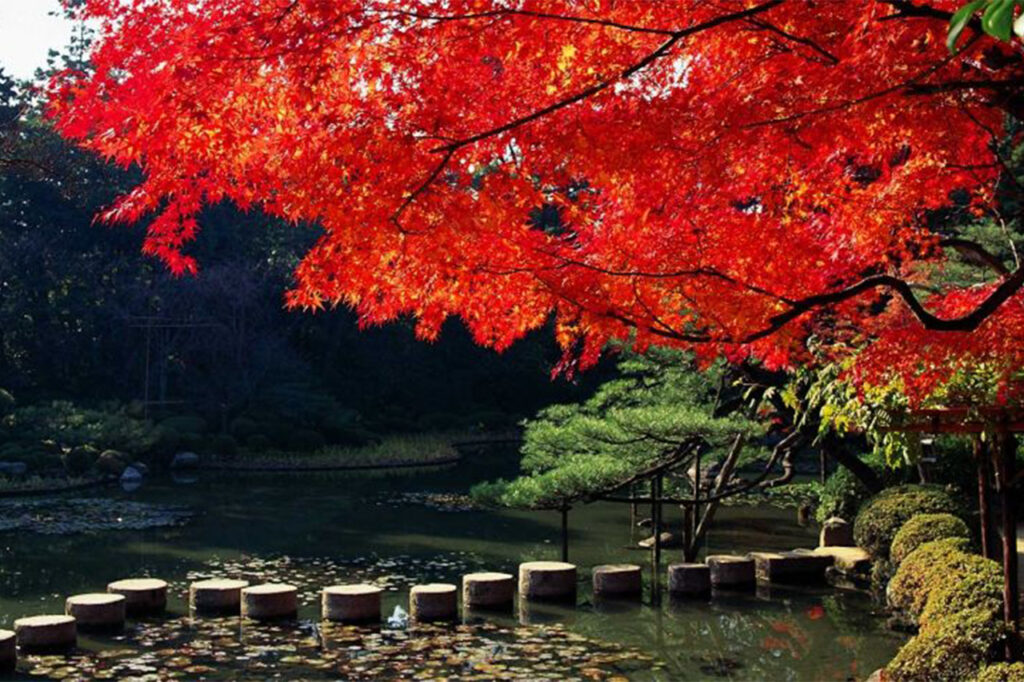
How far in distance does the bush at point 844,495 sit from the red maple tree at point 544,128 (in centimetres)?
800

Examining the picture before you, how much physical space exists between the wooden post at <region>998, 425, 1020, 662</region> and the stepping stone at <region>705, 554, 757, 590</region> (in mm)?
4945

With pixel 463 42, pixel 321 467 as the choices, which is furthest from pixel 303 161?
pixel 321 467

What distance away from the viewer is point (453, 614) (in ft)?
35.2

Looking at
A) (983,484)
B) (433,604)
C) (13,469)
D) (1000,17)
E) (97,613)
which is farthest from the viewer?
(13,469)

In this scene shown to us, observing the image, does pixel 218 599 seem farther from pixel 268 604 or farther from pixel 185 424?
pixel 185 424

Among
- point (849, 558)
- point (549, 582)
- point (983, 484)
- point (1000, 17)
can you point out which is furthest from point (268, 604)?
point (1000, 17)

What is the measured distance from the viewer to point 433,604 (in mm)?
10648

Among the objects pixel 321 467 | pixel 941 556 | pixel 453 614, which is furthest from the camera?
pixel 321 467

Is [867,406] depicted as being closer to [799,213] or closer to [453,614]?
[799,213]

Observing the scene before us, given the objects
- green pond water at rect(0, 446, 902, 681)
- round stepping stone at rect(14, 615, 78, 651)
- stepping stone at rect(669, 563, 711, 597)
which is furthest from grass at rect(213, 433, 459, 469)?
round stepping stone at rect(14, 615, 78, 651)

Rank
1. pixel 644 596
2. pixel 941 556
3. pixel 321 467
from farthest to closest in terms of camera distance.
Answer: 1. pixel 321 467
2. pixel 644 596
3. pixel 941 556

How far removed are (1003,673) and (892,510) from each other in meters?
5.71

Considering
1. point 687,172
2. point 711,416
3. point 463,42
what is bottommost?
point 711,416

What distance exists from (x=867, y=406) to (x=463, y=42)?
3.71 metres
